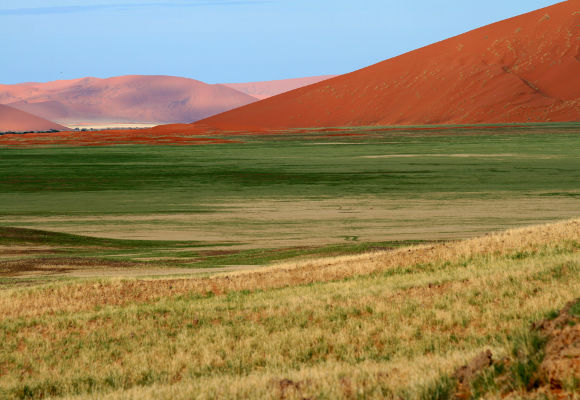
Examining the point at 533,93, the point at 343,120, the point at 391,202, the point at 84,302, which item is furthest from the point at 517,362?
the point at 343,120

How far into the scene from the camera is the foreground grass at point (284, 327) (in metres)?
9.27

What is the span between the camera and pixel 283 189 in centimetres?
4641

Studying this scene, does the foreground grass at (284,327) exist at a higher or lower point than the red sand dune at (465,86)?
lower

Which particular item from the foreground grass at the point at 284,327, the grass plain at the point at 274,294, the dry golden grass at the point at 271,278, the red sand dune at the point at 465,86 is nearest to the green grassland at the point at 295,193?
the grass plain at the point at 274,294

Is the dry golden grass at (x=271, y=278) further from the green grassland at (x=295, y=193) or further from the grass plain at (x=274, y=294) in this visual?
the green grassland at (x=295, y=193)

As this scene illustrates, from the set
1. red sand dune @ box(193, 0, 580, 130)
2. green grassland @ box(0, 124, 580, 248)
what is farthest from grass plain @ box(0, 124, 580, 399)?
red sand dune @ box(193, 0, 580, 130)

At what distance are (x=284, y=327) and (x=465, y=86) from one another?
14819 cm

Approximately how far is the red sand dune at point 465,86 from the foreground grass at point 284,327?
408ft

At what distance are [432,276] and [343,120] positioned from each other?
497ft

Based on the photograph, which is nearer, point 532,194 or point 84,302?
point 84,302

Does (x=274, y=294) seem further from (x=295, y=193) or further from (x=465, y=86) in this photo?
(x=465, y=86)

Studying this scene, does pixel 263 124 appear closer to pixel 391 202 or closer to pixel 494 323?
pixel 391 202

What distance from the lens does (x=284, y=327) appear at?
12.7 metres

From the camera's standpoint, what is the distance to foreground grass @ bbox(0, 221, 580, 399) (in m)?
9.27
